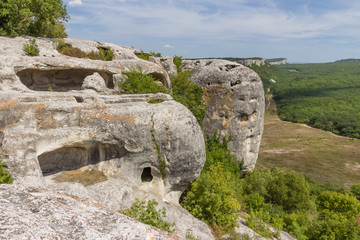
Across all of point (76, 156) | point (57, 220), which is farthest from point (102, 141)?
point (57, 220)

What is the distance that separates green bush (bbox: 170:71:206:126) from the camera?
63.2 ft

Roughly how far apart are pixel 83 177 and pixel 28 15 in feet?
38.4

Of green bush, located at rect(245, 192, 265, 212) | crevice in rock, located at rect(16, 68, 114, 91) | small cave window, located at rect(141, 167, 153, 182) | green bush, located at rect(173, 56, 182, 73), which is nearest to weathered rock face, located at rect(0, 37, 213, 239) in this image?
small cave window, located at rect(141, 167, 153, 182)

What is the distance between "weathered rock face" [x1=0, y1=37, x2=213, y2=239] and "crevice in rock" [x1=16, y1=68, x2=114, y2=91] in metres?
1.91

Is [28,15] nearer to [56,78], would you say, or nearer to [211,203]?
[56,78]

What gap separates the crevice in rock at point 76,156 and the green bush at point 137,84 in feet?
15.1

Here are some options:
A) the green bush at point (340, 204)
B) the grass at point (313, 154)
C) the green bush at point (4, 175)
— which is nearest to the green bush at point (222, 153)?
the green bush at point (340, 204)

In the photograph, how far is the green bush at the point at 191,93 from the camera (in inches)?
758

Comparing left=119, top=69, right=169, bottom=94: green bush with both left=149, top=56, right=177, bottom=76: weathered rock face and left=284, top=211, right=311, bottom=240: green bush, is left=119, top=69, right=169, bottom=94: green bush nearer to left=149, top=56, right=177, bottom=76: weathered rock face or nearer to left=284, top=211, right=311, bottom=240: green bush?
left=149, top=56, right=177, bottom=76: weathered rock face

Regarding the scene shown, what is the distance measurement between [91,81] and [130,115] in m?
5.58

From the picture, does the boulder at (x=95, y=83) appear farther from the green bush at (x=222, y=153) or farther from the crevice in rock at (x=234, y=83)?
the crevice in rock at (x=234, y=83)

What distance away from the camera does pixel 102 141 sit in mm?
10523

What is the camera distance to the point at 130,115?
1062 centimetres

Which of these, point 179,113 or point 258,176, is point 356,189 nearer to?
point 258,176
